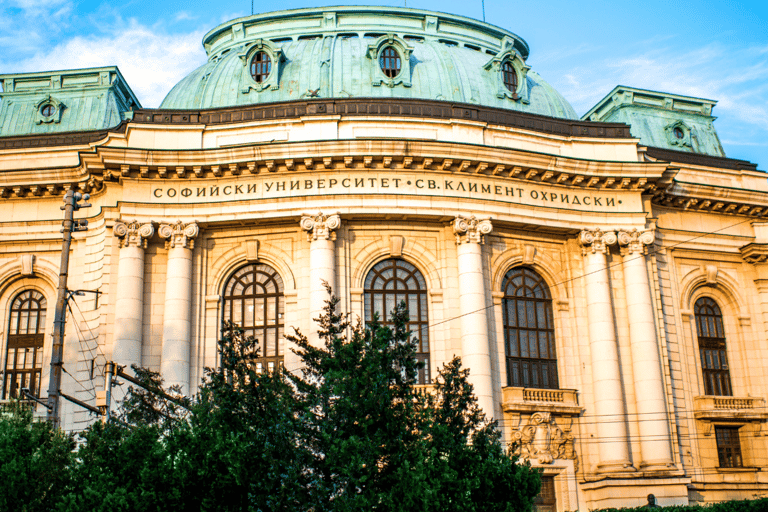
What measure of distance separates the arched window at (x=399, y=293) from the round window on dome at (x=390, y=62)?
9716 mm

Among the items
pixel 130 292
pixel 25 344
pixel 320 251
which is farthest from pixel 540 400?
pixel 25 344

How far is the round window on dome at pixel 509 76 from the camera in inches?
1713

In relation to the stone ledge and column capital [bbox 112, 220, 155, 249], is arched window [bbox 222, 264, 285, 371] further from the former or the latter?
the stone ledge

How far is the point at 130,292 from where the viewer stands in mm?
35812

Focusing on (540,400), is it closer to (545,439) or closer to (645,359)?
(545,439)

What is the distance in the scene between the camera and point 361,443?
2017cm

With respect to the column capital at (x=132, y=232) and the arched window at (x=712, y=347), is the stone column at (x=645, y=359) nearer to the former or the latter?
the arched window at (x=712, y=347)

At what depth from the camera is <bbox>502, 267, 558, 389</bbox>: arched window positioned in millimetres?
37469

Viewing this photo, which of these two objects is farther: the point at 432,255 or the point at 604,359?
the point at 432,255

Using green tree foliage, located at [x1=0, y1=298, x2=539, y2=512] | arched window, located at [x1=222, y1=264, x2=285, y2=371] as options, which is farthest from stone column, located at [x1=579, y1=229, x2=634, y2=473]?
green tree foliage, located at [x1=0, y1=298, x2=539, y2=512]

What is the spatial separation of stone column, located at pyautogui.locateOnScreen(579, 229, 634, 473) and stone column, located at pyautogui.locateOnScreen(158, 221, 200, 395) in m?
16.2

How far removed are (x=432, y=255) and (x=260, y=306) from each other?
7.30m

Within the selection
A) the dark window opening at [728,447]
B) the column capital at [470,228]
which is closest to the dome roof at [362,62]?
the column capital at [470,228]

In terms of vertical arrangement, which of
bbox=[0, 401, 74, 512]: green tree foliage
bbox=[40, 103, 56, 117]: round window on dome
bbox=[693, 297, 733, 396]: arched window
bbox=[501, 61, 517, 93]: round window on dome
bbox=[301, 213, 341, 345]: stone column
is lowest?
bbox=[0, 401, 74, 512]: green tree foliage
